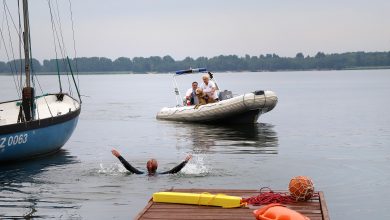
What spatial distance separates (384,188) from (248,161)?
4947mm

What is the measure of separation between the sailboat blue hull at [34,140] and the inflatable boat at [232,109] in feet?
29.9

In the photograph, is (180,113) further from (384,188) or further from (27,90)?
(384,188)

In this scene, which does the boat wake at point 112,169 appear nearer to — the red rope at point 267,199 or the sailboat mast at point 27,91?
the sailboat mast at point 27,91

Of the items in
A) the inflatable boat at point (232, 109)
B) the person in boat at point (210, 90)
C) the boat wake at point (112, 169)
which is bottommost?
the boat wake at point (112, 169)

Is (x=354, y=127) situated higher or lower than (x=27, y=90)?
lower

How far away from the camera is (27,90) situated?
19.5 m

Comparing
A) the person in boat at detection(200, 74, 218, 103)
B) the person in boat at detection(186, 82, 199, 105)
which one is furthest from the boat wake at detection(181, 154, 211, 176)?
the person in boat at detection(186, 82, 199, 105)

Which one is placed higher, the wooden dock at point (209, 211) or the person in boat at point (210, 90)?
the person in boat at point (210, 90)

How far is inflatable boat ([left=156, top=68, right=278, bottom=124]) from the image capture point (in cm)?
2828

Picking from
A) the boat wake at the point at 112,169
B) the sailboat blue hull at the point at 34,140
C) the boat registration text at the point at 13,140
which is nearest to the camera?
the boat wake at the point at 112,169

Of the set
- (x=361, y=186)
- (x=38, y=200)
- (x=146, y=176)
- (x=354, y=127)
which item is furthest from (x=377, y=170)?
(x=354, y=127)

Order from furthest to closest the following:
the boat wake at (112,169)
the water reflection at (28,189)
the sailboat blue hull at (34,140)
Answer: the sailboat blue hull at (34,140)
the boat wake at (112,169)
the water reflection at (28,189)

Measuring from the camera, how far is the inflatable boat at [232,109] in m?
28.3

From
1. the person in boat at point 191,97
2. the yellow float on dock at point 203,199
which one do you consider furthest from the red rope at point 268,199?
the person in boat at point 191,97
